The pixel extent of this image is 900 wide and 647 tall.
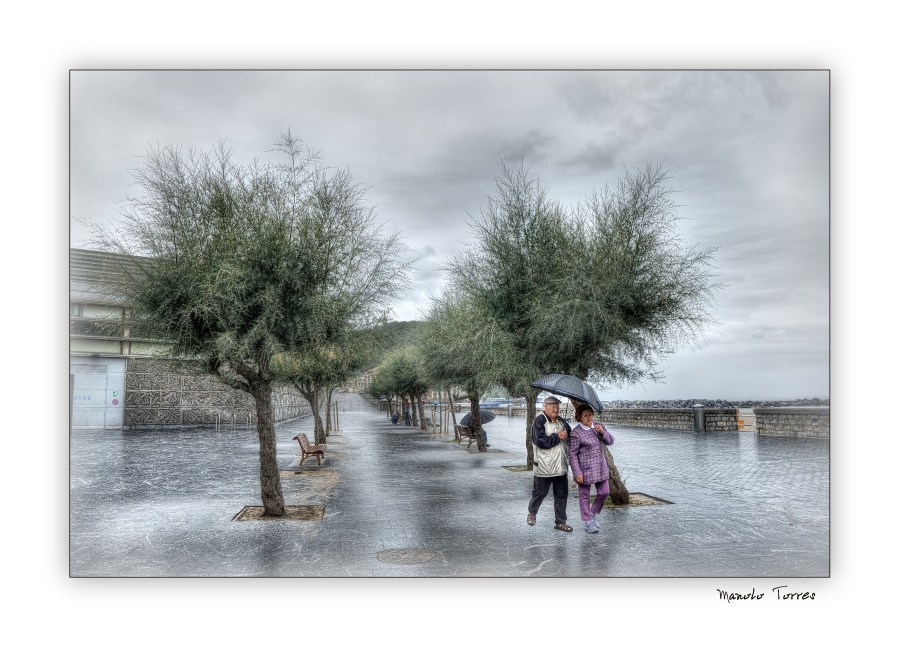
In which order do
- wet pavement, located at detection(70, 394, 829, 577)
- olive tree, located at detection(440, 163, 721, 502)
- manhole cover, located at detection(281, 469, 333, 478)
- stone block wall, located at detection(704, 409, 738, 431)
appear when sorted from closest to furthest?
wet pavement, located at detection(70, 394, 829, 577) → olive tree, located at detection(440, 163, 721, 502) → manhole cover, located at detection(281, 469, 333, 478) → stone block wall, located at detection(704, 409, 738, 431)

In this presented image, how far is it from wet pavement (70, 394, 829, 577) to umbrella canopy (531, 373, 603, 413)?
63.8 inches

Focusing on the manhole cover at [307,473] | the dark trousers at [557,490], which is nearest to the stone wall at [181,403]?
the manhole cover at [307,473]

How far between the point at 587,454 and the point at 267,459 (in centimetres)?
452

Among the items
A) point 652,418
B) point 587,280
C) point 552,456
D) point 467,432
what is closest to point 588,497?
point 552,456

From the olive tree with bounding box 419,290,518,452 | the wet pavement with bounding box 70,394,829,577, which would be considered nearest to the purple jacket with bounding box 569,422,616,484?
the wet pavement with bounding box 70,394,829,577

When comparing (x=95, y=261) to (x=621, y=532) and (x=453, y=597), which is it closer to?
(x=453, y=597)

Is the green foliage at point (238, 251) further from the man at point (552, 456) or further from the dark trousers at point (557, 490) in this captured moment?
the dark trousers at point (557, 490)

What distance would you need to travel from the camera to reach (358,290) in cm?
895

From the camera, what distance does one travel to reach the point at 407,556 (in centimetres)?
686

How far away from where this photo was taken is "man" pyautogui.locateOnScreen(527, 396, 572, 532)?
24.1 feet

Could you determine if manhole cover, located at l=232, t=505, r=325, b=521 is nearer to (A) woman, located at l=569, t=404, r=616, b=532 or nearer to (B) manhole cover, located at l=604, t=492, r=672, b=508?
(A) woman, located at l=569, t=404, r=616, b=532

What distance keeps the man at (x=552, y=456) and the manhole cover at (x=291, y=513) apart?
3194 millimetres

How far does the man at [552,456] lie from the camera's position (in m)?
7.35
